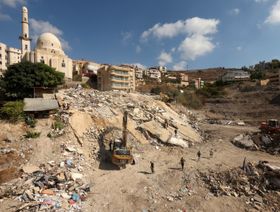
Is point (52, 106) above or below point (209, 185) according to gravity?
above

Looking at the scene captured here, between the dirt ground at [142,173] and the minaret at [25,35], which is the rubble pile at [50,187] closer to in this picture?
the dirt ground at [142,173]

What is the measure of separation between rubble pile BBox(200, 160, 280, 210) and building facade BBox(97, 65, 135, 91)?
3356 centimetres

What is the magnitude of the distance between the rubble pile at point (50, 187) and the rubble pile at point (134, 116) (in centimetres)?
492

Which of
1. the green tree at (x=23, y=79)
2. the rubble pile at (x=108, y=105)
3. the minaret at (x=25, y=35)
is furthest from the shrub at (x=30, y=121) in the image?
the minaret at (x=25, y=35)

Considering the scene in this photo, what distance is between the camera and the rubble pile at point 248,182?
13266 mm

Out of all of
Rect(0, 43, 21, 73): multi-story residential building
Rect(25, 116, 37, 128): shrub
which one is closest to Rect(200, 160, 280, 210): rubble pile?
Rect(25, 116, 37, 128): shrub

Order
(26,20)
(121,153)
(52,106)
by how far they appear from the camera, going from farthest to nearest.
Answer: (26,20), (52,106), (121,153)

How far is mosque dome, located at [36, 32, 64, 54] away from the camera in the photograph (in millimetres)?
47656

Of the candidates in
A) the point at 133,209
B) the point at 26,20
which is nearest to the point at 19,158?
the point at 133,209

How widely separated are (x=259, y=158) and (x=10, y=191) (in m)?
19.5

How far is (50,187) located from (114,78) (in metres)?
34.8

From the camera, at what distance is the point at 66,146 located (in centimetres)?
1717

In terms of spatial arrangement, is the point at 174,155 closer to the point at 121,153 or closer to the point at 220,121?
the point at 121,153

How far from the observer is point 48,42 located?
47906mm
